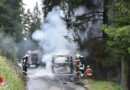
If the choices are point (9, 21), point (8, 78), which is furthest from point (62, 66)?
point (9, 21)

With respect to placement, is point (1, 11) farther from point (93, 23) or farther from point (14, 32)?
point (93, 23)

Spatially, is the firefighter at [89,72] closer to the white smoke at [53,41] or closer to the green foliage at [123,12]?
the green foliage at [123,12]

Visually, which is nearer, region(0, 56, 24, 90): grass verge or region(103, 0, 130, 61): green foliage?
region(103, 0, 130, 61): green foliage

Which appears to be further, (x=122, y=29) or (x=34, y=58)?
(x=34, y=58)

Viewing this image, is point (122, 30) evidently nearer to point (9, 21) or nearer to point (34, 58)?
point (9, 21)

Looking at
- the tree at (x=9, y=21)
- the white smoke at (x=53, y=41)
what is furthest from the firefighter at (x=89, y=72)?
the tree at (x=9, y=21)

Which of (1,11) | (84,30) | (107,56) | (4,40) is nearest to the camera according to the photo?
(107,56)

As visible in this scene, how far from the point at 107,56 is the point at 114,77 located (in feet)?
7.53

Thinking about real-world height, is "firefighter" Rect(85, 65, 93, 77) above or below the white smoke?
below

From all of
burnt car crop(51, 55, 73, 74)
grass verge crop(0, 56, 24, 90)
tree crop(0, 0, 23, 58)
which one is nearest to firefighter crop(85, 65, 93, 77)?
burnt car crop(51, 55, 73, 74)

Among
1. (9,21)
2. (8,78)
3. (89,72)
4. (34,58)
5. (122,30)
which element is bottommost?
→ (89,72)

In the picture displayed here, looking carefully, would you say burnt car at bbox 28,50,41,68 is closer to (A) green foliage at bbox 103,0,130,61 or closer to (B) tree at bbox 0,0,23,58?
(B) tree at bbox 0,0,23,58

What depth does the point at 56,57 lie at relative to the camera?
60.8 feet

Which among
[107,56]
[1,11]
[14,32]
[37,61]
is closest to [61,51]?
[37,61]
